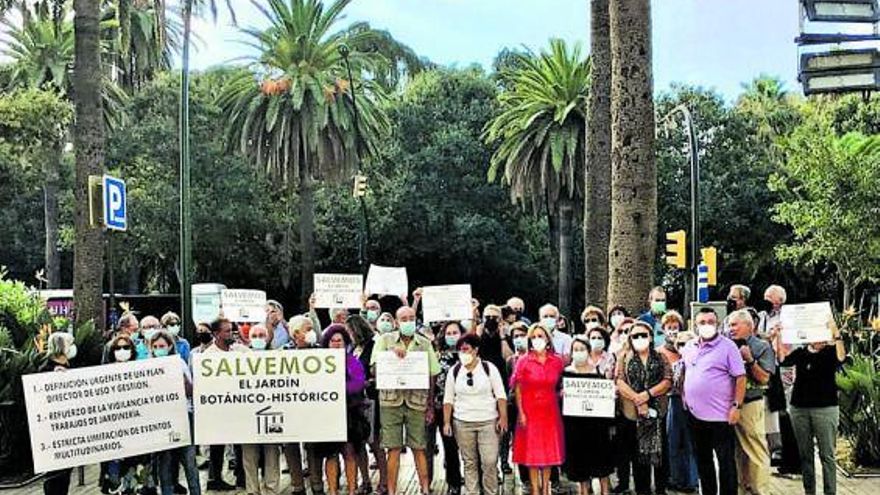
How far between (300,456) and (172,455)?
4.34 ft

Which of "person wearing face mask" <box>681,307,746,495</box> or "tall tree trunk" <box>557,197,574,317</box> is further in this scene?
"tall tree trunk" <box>557,197,574,317</box>

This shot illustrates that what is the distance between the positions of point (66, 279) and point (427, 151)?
21.5 metres

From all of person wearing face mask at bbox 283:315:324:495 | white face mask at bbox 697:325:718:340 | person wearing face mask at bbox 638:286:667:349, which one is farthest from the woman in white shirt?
person wearing face mask at bbox 638:286:667:349

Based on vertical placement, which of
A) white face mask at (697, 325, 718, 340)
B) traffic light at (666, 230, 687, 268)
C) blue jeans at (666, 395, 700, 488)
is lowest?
blue jeans at (666, 395, 700, 488)

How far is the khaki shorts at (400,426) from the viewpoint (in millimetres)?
10648

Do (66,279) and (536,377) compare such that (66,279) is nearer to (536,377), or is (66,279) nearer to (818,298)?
(818,298)

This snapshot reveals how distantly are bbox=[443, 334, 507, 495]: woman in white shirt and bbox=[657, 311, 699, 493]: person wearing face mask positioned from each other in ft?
6.15

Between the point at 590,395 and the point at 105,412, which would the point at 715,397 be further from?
the point at 105,412

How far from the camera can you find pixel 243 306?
14.3m

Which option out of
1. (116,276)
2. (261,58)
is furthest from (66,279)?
(261,58)

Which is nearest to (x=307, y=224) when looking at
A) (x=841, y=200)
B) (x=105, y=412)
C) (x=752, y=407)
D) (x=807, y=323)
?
(x=841, y=200)

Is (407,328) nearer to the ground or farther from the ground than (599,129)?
nearer to the ground

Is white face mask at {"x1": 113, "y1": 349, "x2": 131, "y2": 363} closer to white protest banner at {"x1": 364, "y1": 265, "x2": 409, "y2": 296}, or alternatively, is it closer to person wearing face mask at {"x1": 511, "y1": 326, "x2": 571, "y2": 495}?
person wearing face mask at {"x1": 511, "y1": 326, "x2": 571, "y2": 495}

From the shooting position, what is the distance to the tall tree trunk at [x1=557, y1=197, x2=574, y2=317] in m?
35.6
